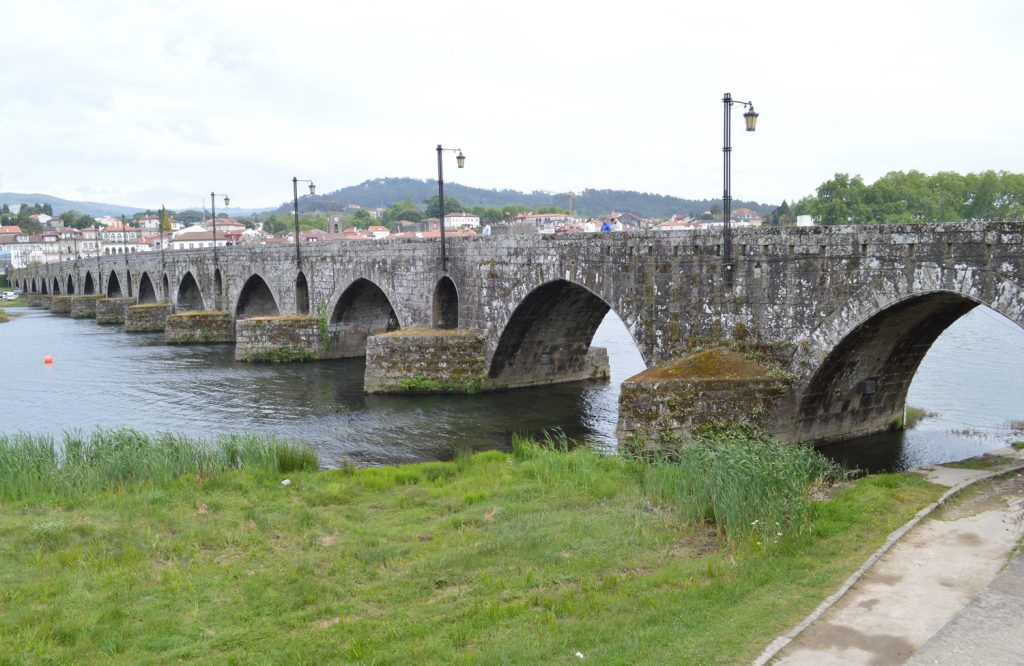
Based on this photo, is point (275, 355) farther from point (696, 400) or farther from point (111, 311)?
point (111, 311)

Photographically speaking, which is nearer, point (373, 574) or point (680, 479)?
point (373, 574)

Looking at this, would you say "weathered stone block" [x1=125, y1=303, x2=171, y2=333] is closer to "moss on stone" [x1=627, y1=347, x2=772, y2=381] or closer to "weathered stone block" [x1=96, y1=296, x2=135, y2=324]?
"weathered stone block" [x1=96, y1=296, x2=135, y2=324]

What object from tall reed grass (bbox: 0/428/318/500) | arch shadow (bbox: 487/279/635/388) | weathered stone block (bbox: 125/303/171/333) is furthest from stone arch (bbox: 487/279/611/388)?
weathered stone block (bbox: 125/303/171/333)

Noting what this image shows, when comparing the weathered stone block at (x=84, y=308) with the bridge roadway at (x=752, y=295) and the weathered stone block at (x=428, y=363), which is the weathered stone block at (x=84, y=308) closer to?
the bridge roadway at (x=752, y=295)

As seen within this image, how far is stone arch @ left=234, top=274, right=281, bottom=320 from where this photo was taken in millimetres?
43656

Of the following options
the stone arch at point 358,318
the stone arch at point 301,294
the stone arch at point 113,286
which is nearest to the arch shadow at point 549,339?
the stone arch at point 358,318

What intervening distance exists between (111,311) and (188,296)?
30.0 ft

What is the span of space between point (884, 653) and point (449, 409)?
17.6 m

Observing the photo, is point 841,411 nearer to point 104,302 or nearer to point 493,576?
point 493,576

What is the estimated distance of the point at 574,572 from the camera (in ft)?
29.8

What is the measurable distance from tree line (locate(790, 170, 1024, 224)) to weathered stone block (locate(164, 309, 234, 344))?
31.2m

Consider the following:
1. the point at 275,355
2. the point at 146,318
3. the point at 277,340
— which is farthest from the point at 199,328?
the point at 146,318

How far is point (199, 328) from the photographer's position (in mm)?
42250

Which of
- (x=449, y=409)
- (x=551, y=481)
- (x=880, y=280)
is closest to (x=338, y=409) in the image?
(x=449, y=409)
